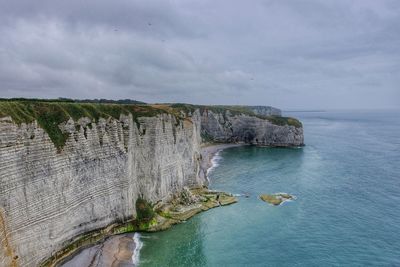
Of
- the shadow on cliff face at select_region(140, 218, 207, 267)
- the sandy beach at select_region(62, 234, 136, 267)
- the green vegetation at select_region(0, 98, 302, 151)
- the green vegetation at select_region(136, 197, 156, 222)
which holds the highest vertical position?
the green vegetation at select_region(0, 98, 302, 151)

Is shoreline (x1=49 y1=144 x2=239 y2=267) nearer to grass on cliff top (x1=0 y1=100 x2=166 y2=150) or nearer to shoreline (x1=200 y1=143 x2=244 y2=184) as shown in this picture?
grass on cliff top (x1=0 y1=100 x2=166 y2=150)

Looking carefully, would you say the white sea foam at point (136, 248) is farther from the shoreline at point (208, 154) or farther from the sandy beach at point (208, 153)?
the sandy beach at point (208, 153)

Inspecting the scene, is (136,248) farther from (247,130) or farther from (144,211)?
(247,130)

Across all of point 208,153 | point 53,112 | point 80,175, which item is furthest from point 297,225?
point 208,153

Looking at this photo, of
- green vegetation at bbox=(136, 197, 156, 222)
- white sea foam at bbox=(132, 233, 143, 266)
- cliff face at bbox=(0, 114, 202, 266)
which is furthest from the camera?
green vegetation at bbox=(136, 197, 156, 222)

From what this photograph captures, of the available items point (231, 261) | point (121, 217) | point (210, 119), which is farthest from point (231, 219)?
point (210, 119)

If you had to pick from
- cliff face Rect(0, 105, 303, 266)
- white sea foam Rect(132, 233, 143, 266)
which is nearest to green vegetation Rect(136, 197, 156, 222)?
cliff face Rect(0, 105, 303, 266)
